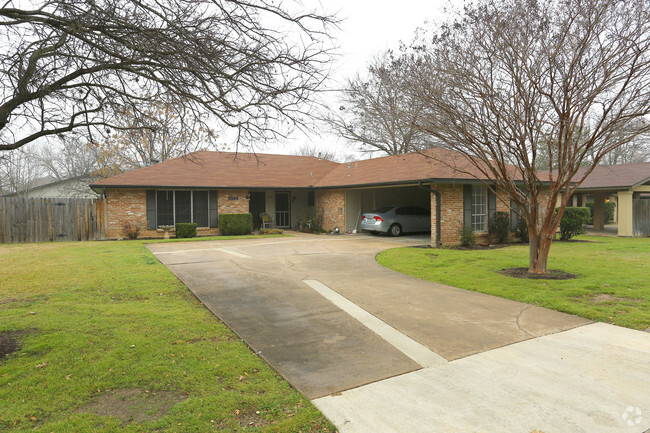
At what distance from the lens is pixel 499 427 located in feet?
9.97

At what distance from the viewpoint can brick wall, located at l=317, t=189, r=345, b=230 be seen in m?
20.4

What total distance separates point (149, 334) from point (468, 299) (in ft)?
16.9

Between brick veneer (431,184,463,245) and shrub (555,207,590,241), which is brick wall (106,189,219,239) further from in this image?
shrub (555,207,590,241)

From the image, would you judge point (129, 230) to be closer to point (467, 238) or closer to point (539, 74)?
point (467, 238)

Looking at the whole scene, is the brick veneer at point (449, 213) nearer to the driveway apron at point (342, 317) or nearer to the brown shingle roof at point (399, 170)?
the brown shingle roof at point (399, 170)

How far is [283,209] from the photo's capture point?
23156 millimetres

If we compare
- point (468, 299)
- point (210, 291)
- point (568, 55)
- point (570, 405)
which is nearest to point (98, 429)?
point (570, 405)

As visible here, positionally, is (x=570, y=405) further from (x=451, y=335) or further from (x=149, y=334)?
(x=149, y=334)

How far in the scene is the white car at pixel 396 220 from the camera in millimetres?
18797

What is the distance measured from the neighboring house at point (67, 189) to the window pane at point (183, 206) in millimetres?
17253

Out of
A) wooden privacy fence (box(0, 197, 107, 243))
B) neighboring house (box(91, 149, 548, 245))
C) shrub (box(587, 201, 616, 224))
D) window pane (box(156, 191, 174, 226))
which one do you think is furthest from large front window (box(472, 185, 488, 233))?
shrub (box(587, 201, 616, 224))

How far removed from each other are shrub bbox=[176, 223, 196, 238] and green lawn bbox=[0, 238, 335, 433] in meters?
10.9

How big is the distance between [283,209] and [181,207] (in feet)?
19.8

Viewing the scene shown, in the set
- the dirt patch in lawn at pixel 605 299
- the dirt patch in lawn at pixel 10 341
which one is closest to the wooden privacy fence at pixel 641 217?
the dirt patch in lawn at pixel 605 299
